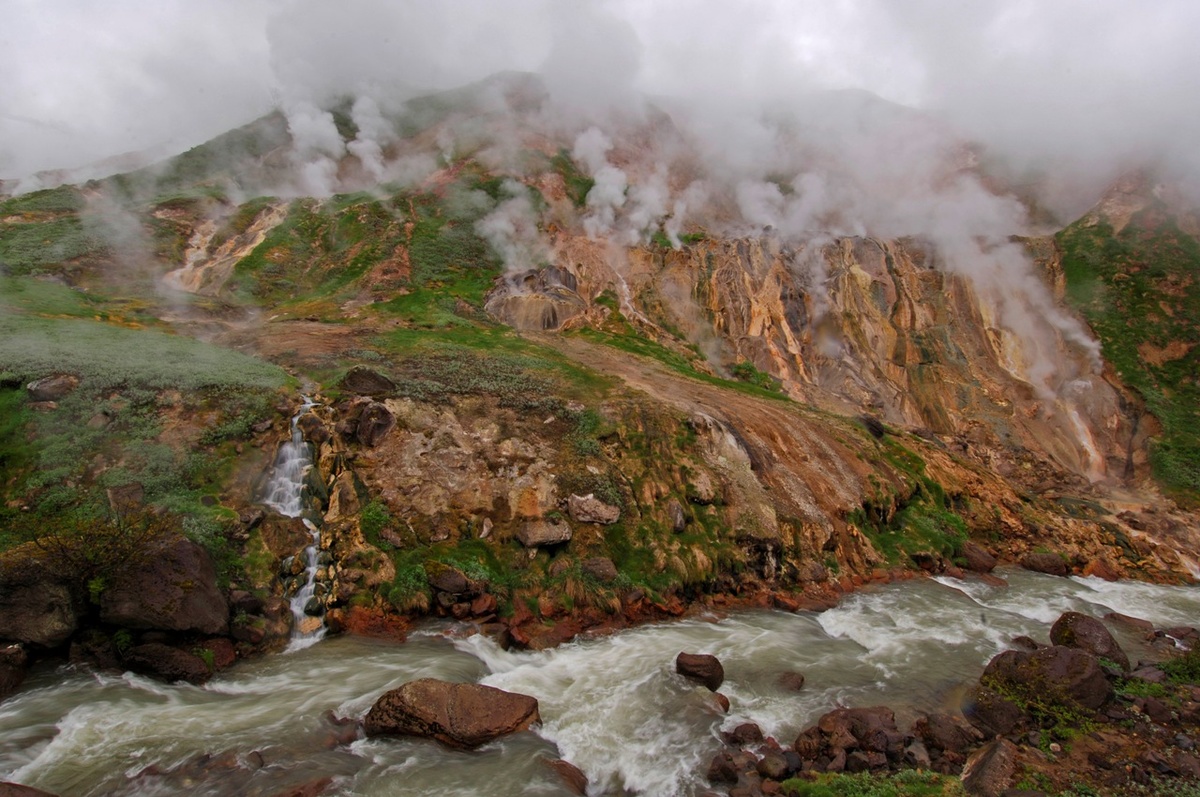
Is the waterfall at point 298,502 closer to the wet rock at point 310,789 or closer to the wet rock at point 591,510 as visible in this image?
the wet rock at point 310,789

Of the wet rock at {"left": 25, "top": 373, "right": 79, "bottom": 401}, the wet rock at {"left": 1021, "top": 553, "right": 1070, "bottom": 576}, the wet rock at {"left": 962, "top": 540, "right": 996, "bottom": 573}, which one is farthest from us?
the wet rock at {"left": 1021, "top": 553, "right": 1070, "bottom": 576}

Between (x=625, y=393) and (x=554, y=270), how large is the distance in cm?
2615

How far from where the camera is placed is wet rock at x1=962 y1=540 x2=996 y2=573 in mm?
25812

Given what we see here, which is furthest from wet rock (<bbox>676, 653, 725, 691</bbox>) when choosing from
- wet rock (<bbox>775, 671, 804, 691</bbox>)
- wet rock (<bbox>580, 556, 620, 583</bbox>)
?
wet rock (<bbox>580, 556, 620, 583</bbox>)

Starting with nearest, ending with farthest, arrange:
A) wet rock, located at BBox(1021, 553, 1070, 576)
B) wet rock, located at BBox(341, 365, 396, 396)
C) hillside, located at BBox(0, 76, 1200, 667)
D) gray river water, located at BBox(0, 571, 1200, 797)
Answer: gray river water, located at BBox(0, 571, 1200, 797), hillside, located at BBox(0, 76, 1200, 667), wet rock, located at BBox(341, 365, 396, 396), wet rock, located at BBox(1021, 553, 1070, 576)

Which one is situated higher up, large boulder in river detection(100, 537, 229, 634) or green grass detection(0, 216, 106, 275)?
green grass detection(0, 216, 106, 275)

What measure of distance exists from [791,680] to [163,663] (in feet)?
47.0

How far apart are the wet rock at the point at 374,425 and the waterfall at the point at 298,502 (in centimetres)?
181

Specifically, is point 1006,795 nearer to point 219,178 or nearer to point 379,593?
point 379,593

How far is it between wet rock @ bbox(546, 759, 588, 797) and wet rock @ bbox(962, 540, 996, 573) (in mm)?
21777

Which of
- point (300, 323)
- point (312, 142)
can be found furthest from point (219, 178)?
point (300, 323)

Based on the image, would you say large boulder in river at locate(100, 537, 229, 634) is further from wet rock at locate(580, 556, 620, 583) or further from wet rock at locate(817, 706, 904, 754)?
wet rock at locate(817, 706, 904, 754)

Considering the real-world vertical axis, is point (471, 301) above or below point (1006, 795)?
above

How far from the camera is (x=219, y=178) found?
205ft
